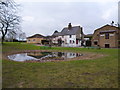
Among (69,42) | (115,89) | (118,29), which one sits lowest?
(115,89)

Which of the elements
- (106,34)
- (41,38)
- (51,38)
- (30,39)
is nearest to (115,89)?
(106,34)

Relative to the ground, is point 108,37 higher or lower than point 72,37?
lower

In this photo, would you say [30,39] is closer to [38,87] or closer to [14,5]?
[14,5]

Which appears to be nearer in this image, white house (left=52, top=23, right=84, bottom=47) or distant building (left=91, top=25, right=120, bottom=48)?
distant building (left=91, top=25, right=120, bottom=48)

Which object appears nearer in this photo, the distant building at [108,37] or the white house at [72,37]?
the distant building at [108,37]

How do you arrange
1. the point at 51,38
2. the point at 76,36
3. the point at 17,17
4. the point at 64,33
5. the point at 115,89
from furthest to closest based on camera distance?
the point at 51,38 < the point at 64,33 < the point at 76,36 < the point at 17,17 < the point at 115,89

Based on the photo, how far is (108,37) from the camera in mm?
36250

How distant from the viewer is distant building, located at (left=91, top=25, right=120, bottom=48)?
3494 cm

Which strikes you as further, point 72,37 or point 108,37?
point 72,37

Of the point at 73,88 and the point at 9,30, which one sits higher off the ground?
the point at 9,30

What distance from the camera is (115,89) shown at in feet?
13.4

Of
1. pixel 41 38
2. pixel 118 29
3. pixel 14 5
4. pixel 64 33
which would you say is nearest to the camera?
pixel 14 5

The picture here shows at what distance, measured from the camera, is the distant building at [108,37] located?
34938 millimetres

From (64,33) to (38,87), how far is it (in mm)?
46521
